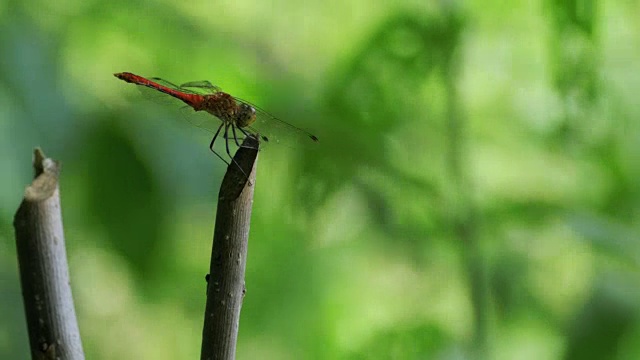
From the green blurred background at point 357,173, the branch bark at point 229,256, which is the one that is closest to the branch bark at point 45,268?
the branch bark at point 229,256

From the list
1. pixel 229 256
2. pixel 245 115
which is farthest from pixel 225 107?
pixel 229 256

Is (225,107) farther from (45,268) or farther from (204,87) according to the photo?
(45,268)

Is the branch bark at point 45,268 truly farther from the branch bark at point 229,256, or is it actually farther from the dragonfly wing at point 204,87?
the dragonfly wing at point 204,87

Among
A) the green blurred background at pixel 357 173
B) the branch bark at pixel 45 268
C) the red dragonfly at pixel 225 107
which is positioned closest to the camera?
the branch bark at pixel 45 268

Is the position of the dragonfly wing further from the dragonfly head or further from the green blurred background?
the green blurred background

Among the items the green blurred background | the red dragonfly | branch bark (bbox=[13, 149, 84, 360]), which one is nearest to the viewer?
branch bark (bbox=[13, 149, 84, 360])

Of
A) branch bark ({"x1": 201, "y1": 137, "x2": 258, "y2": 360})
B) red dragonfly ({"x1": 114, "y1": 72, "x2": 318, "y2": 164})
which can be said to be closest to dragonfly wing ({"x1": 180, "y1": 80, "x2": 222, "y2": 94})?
red dragonfly ({"x1": 114, "y1": 72, "x2": 318, "y2": 164})

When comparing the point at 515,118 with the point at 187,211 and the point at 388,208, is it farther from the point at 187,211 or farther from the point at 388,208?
the point at 187,211
